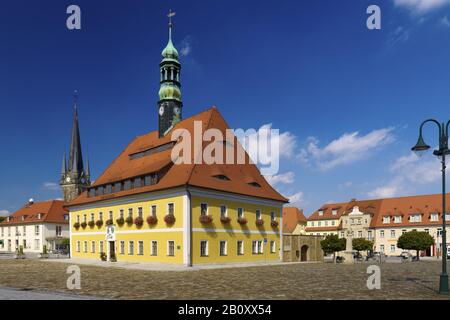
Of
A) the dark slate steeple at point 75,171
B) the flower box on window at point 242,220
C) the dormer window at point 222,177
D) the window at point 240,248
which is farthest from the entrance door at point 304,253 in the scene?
the dark slate steeple at point 75,171

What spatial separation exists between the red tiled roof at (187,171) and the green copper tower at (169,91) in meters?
1.41

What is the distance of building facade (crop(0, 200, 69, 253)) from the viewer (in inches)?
3130

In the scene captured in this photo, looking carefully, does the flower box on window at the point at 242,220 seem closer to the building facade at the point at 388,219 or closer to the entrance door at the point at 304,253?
the entrance door at the point at 304,253

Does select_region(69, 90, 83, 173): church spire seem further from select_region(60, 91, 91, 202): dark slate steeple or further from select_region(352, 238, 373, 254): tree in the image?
select_region(352, 238, 373, 254): tree

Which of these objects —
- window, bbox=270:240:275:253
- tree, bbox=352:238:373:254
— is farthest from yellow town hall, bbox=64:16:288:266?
tree, bbox=352:238:373:254

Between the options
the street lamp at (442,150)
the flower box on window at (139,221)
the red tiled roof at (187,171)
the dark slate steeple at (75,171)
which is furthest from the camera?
the dark slate steeple at (75,171)

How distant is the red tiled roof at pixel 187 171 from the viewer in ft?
117

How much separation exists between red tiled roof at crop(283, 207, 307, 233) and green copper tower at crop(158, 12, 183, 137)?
167ft

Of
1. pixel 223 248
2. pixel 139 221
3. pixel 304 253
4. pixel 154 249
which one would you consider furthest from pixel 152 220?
pixel 304 253

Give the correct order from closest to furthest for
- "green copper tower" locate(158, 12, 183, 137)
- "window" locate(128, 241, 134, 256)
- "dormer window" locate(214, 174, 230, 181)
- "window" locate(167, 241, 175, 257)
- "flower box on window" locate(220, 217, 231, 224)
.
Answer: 1. "window" locate(167, 241, 175, 257)
2. "flower box on window" locate(220, 217, 231, 224)
3. "dormer window" locate(214, 174, 230, 181)
4. "window" locate(128, 241, 134, 256)
5. "green copper tower" locate(158, 12, 183, 137)

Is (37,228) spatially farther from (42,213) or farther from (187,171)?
(187,171)

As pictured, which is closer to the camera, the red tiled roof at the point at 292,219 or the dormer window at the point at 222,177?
the dormer window at the point at 222,177
